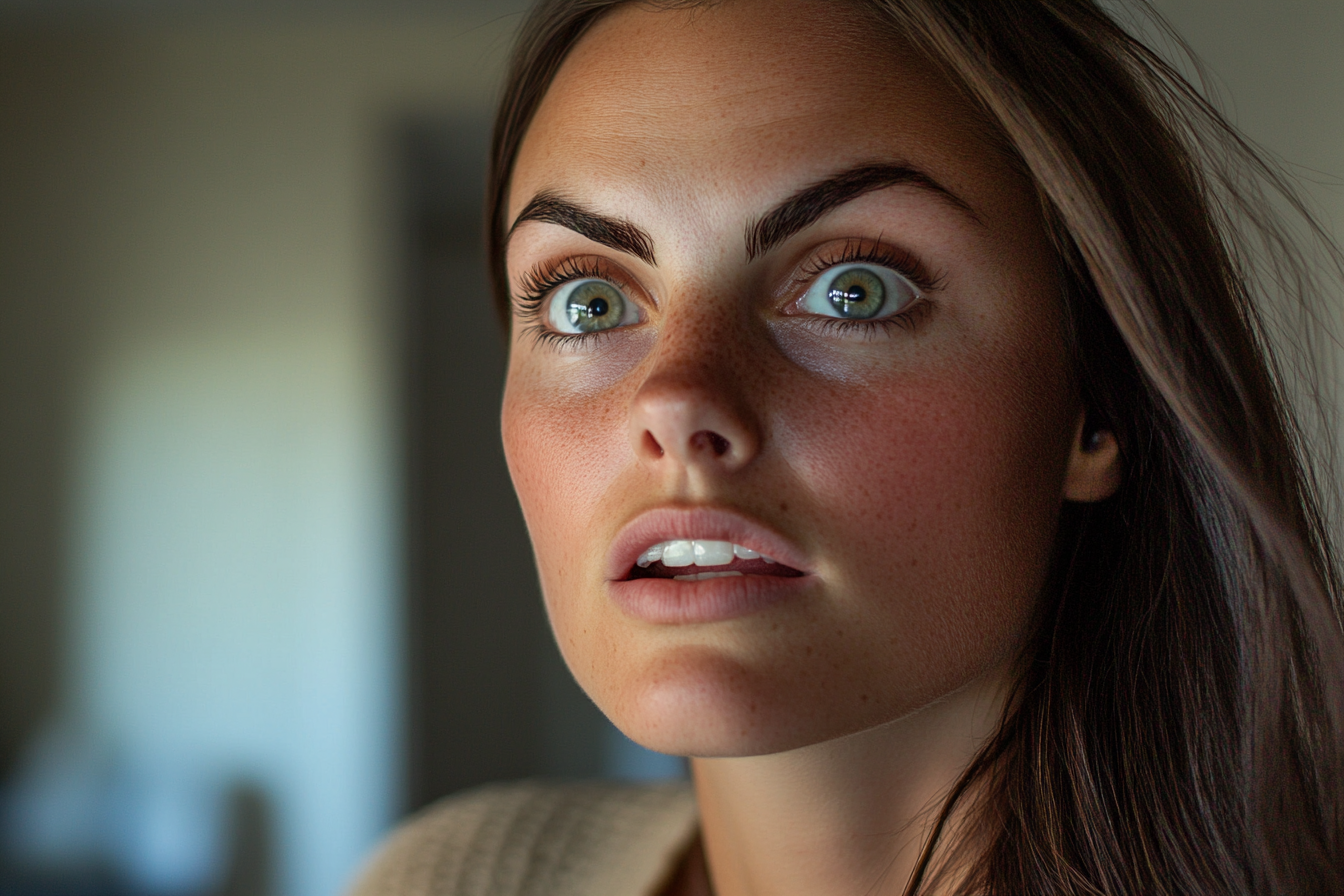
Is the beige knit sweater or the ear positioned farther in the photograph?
the beige knit sweater

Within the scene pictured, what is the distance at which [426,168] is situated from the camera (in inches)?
136

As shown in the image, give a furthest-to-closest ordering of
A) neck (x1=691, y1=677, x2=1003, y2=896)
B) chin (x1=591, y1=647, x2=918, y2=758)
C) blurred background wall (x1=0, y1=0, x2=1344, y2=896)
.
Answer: blurred background wall (x1=0, y1=0, x2=1344, y2=896) → neck (x1=691, y1=677, x2=1003, y2=896) → chin (x1=591, y1=647, x2=918, y2=758)

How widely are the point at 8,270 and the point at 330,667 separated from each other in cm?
163

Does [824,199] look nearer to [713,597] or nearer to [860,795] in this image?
[713,597]

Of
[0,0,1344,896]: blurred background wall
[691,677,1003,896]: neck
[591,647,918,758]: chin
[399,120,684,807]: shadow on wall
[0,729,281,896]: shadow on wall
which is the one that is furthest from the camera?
[399,120,684,807]: shadow on wall

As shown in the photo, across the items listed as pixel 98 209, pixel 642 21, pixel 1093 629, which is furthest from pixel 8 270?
pixel 1093 629

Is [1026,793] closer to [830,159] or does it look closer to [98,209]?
[830,159]

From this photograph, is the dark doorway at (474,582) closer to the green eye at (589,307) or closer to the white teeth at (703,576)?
the green eye at (589,307)

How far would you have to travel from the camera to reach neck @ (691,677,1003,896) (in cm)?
72

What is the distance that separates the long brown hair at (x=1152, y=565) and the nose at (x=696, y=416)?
10.2 inches

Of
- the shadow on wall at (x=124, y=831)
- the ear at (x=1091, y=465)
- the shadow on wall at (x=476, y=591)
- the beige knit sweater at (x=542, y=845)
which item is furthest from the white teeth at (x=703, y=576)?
the shadow on wall at (x=476, y=591)

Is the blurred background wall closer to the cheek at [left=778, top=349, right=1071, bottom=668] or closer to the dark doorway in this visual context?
the dark doorway

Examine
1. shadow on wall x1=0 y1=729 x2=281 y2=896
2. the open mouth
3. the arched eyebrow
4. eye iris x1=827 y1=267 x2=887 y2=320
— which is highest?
the arched eyebrow

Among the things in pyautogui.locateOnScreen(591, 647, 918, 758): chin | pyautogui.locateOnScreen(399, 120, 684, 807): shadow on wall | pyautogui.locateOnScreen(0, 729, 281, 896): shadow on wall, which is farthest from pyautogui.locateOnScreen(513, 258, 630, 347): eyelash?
pyautogui.locateOnScreen(399, 120, 684, 807): shadow on wall
